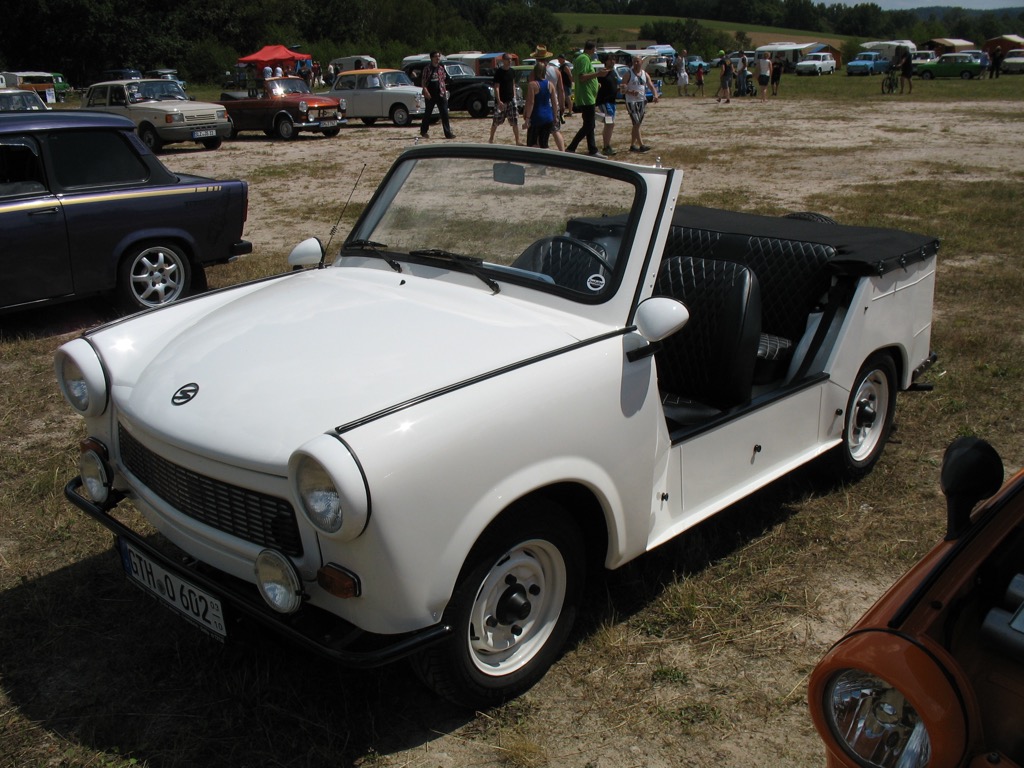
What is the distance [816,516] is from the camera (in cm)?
412

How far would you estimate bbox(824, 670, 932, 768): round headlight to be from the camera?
1.67 m

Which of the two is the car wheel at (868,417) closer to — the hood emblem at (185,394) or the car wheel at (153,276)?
the hood emblem at (185,394)

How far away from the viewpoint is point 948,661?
5.48ft

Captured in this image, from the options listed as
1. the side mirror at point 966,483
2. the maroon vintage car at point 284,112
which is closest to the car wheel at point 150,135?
the maroon vintage car at point 284,112

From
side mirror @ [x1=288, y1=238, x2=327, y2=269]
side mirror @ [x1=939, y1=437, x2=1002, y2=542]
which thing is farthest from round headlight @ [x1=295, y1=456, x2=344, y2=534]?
side mirror @ [x1=288, y1=238, x2=327, y2=269]

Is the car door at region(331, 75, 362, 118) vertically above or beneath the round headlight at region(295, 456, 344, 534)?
above

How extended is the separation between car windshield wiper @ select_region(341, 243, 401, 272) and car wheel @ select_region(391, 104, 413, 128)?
20.6 meters

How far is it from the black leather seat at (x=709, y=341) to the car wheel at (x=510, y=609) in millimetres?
951

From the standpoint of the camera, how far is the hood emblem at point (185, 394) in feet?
9.14

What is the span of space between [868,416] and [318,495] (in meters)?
3.02

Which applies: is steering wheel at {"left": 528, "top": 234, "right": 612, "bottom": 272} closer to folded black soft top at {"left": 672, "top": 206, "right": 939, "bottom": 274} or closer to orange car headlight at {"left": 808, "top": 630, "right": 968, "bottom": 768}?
folded black soft top at {"left": 672, "top": 206, "right": 939, "bottom": 274}

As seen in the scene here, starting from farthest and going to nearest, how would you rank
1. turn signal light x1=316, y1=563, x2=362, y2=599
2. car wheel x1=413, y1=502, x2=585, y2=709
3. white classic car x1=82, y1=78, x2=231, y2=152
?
white classic car x1=82, y1=78, x2=231, y2=152, car wheel x1=413, y1=502, x2=585, y2=709, turn signal light x1=316, y1=563, x2=362, y2=599

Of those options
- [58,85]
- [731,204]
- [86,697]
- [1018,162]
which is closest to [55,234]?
[86,697]

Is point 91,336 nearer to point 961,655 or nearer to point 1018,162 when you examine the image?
point 961,655
